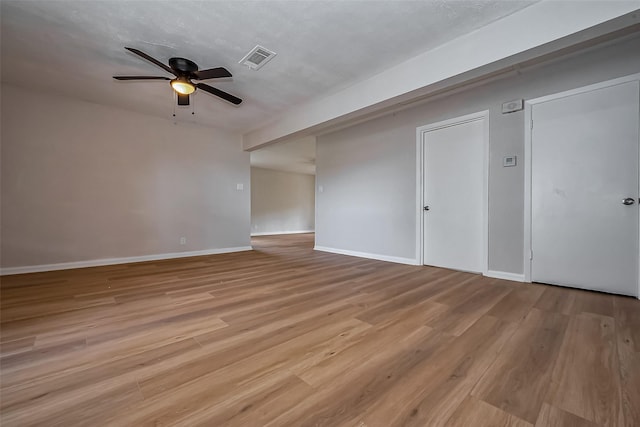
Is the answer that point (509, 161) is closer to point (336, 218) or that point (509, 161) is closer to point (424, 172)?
point (424, 172)

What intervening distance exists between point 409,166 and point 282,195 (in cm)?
676

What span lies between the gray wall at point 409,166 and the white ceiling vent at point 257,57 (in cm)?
237

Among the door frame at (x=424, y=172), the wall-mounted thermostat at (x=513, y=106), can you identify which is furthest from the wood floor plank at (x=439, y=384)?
the wall-mounted thermostat at (x=513, y=106)

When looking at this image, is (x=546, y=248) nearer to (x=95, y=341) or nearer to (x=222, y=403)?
(x=222, y=403)

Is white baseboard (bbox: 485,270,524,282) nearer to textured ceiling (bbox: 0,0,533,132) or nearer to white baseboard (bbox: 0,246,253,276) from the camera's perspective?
textured ceiling (bbox: 0,0,533,132)

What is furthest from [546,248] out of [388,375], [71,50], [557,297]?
[71,50]

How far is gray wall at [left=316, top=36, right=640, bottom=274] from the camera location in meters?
2.81

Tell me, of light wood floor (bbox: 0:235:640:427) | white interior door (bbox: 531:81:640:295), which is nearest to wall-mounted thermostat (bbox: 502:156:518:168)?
white interior door (bbox: 531:81:640:295)

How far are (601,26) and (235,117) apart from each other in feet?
14.9

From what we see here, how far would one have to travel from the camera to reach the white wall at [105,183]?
3564 mm

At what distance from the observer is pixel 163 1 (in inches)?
80.8

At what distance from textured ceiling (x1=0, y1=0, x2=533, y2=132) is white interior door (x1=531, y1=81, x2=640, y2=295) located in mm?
1499

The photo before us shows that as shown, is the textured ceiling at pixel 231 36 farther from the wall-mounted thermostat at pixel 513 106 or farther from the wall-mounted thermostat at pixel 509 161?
the wall-mounted thermostat at pixel 509 161

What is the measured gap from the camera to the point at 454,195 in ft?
12.1
